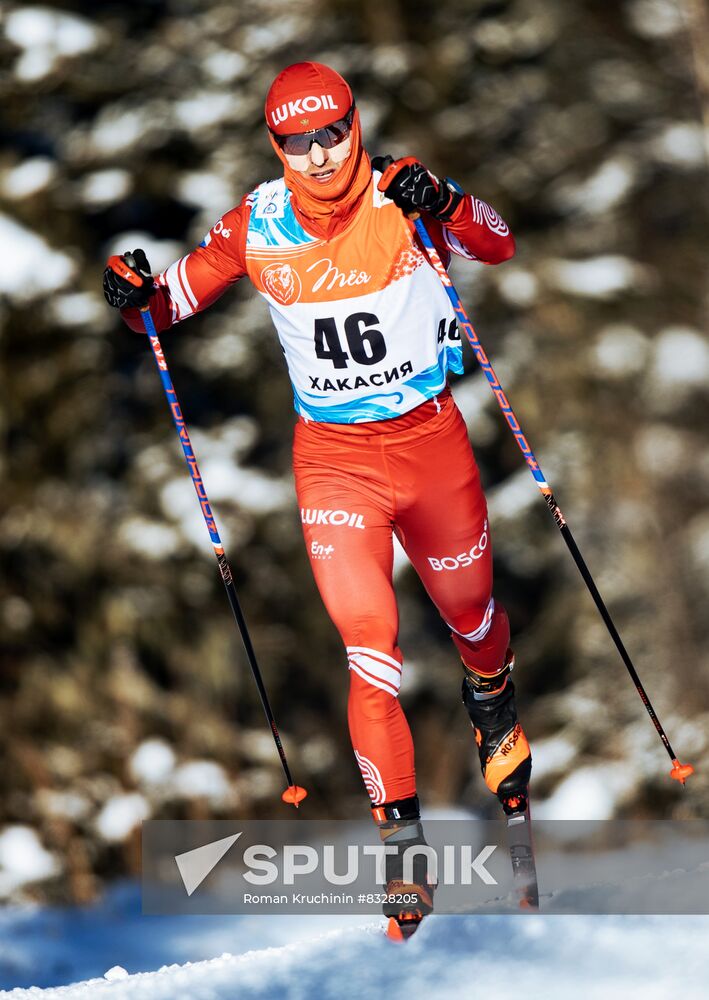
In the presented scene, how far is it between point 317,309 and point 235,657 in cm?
541

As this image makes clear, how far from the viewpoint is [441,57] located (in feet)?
27.7

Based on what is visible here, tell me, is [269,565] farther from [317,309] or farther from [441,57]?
[317,309]

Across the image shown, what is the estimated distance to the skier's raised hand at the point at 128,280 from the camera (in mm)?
3676

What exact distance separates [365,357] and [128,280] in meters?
0.71

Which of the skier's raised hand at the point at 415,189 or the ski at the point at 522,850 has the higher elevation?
the skier's raised hand at the point at 415,189

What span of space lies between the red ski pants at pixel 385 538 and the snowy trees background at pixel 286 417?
421 centimetres

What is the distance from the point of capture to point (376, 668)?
3527 mm

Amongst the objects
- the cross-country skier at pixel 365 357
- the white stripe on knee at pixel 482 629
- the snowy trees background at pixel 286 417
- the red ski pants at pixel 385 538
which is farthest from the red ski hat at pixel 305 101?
the snowy trees background at pixel 286 417

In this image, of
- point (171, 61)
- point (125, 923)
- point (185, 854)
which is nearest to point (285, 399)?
point (171, 61)

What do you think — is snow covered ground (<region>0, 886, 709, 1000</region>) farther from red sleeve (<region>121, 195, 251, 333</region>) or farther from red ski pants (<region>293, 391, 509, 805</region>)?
red sleeve (<region>121, 195, 251, 333</region>)

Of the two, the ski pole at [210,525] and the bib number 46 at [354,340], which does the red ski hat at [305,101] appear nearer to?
the bib number 46 at [354,340]

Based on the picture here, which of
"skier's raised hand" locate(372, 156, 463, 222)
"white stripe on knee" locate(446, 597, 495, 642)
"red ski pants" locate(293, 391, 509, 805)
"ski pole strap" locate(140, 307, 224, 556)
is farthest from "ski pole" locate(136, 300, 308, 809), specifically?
"skier's raised hand" locate(372, 156, 463, 222)

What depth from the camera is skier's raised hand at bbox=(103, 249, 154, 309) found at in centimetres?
368

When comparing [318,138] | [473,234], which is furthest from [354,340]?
[318,138]
